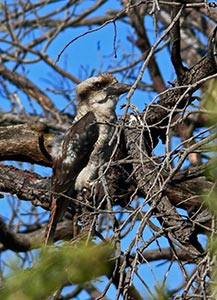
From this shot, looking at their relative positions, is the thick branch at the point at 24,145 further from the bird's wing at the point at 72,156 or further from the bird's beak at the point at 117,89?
the bird's beak at the point at 117,89

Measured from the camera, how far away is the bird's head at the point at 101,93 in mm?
5590

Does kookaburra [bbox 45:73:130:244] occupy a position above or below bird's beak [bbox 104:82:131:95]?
below

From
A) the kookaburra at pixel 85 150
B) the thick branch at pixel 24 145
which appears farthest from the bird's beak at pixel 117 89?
the thick branch at pixel 24 145

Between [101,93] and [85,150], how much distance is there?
464 millimetres

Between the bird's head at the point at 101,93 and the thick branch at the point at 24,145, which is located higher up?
the bird's head at the point at 101,93

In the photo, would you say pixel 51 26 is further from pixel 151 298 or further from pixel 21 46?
pixel 151 298

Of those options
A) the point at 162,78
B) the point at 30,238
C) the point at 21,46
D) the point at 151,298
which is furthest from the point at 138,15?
the point at 151,298

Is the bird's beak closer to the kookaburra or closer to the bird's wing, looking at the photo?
the kookaburra

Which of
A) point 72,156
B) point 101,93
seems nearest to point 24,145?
point 72,156

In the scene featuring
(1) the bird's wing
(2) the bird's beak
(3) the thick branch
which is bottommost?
(1) the bird's wing

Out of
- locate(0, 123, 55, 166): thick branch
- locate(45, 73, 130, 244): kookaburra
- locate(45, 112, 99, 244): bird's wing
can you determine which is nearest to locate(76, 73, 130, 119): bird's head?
locate(45, 73, 130, 244): kookaburra

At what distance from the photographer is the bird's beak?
554 centimetres

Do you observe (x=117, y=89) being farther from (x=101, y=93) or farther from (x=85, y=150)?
(x=85, y=150)

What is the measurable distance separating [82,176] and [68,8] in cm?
465
